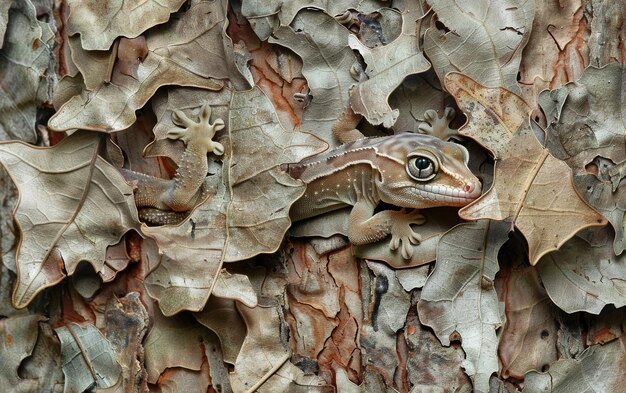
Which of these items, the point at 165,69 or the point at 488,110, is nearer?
the point at 488,110

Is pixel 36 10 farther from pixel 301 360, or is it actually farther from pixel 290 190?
pixel 301 360

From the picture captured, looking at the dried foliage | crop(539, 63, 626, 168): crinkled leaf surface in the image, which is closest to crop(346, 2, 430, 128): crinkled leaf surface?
the dried foliage

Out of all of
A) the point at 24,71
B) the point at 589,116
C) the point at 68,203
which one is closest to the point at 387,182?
the point at 589,116

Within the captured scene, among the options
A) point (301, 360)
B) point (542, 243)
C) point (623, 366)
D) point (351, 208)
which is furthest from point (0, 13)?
point (623, 366)

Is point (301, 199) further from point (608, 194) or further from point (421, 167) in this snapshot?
point (608, 194)

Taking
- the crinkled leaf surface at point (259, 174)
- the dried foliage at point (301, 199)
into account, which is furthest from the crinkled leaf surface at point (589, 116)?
the crinkled leaf surface at point (259, 174)

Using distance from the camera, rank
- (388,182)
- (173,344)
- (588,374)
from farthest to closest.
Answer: (388,182), (173,344), (588,374)

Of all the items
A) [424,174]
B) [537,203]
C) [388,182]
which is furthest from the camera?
[388,182]
